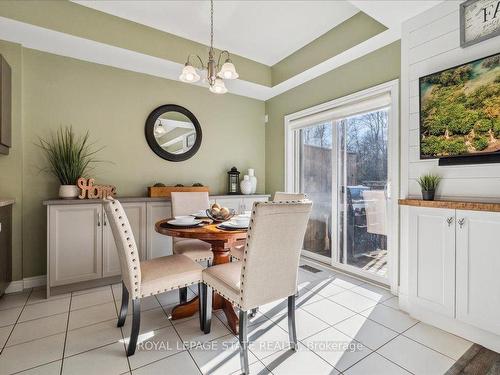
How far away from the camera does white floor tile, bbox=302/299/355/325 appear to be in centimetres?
215

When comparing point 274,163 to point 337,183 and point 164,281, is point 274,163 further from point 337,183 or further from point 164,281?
point 164,281

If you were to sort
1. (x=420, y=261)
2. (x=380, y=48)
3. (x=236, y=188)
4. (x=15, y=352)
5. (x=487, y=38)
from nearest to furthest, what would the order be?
(x=15, y=352), (x=487, y=38), (x=420, y=261), (x=380, y=48), (x=236, y=188)

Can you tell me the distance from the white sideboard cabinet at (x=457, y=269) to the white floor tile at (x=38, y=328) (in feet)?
9.48

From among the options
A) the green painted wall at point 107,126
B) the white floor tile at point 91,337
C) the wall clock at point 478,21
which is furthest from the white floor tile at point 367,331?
the green painted wall at point 107,126

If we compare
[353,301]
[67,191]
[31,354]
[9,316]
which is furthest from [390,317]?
[67,191]

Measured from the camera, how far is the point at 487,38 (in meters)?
1.85

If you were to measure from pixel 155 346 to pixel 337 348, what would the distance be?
1265mm

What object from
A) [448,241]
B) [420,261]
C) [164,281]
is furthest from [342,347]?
[164,281]

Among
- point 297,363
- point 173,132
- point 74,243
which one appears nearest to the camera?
point 297,363

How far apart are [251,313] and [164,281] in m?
0.86

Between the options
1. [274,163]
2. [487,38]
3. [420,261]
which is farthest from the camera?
[274,163]

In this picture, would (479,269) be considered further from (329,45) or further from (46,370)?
(46,370)

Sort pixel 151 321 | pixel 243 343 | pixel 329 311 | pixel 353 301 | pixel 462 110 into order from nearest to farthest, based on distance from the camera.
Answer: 1. pixel 243 343
2. pixel 462 110
3. pixel 151 321
4. pixel 329 311
5. pixel 353 301

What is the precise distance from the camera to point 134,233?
9.66 ft
